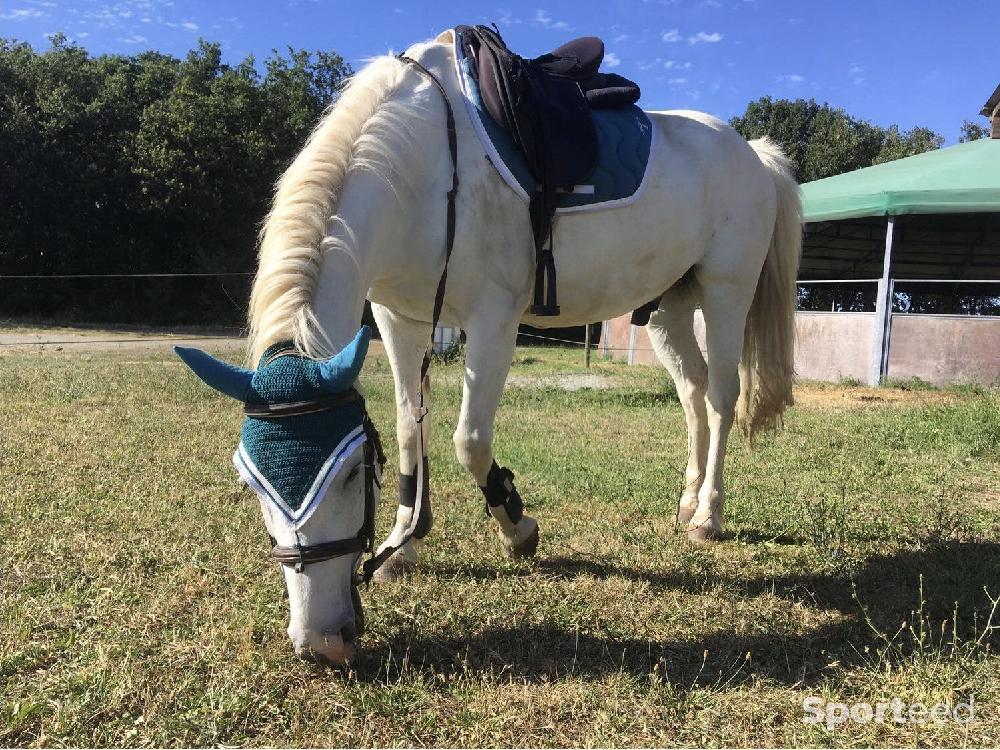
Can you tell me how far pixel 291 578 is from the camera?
5.68 feet

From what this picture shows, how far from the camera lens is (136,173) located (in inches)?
805

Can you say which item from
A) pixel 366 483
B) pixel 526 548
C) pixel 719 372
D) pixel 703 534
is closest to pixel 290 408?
pixel 366 483

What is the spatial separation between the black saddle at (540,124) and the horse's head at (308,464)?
113cm

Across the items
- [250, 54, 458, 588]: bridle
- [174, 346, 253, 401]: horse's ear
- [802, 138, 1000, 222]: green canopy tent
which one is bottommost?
[250, 54, 458, 588]: bridle

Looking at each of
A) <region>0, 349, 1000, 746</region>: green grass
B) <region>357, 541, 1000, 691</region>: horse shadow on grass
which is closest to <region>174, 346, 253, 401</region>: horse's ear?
<region>0, 349, 1000, 746</region>: green grass

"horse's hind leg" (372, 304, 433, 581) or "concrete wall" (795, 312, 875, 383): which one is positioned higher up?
"concrete wall" (795, 312, 875, 383)

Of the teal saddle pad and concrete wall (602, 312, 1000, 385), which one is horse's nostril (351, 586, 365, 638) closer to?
the teal saddle pad

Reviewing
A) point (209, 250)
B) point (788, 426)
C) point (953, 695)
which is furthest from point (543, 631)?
point (209, 250)

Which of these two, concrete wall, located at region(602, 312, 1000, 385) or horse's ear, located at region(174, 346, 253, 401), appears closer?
horse's ear, located at region(174, 346, 253, 401)

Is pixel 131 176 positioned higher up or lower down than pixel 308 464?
higher up

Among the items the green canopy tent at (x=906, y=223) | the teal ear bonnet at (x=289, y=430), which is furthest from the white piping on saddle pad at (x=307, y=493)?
the green canopy tent at (x=906, y=223)

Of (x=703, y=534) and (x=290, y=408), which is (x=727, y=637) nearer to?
(x=703, y=534)

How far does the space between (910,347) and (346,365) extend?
389 inches

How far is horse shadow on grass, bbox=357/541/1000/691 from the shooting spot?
2.07 m
